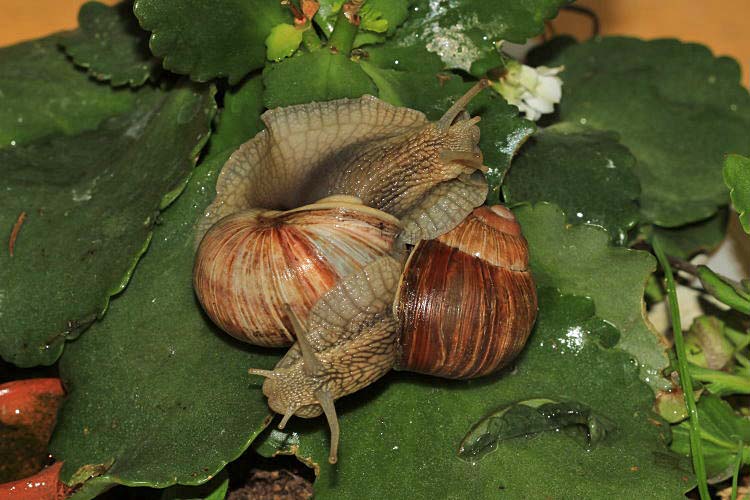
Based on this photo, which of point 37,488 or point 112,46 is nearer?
point 37,488

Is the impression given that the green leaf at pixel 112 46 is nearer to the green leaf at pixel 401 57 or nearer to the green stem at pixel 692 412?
the green leaf at pixel 401 57

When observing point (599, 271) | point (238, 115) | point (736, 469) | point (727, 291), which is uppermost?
point (238, 115)

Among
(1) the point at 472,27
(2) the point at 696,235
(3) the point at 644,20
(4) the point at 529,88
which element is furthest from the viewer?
(3) the point at 644,20

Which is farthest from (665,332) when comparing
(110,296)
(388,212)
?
(110,296)

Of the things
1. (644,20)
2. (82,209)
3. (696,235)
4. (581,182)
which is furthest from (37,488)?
(644,20)

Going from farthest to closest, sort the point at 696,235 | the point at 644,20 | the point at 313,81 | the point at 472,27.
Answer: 1. the point at 644,20
2. the point at 696,235
3. the point at 472,27
4. the point at 313,81

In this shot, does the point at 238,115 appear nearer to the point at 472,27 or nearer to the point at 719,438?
the point at 472,27

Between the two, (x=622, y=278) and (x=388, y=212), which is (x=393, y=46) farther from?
(x=622, y=278)

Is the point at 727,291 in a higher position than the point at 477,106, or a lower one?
lower

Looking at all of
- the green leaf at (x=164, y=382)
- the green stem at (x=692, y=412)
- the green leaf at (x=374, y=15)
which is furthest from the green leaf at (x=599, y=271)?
the green leaf at (x=164, y=382)
